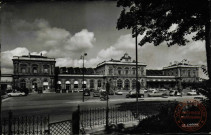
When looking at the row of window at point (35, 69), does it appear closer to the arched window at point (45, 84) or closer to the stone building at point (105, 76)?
the arched window at point (45, 84)

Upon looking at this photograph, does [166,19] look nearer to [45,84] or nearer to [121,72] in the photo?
[45,84]

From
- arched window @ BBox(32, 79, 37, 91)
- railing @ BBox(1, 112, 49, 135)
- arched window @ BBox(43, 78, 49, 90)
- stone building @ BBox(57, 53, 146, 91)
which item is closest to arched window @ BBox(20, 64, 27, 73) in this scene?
arched window @ BBox(32, 79, 37, 91)

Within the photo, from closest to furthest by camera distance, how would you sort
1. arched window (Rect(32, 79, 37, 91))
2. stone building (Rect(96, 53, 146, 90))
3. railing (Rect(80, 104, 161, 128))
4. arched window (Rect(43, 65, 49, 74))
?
railing (Rect(80, 104, 161, 128)), arched window (Rect(32, 79, 37, 91)), arched window (Rect(43, 65, 49, 74)), stone building (Rect(96, 53, 146, 90))

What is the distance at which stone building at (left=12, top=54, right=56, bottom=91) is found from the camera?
4809 centimetres

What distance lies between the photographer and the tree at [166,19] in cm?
1011

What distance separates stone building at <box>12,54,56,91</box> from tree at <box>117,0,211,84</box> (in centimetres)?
4308

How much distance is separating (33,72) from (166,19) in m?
46.2

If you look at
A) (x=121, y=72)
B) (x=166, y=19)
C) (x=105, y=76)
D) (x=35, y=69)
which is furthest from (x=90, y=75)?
(x=166, y=19)

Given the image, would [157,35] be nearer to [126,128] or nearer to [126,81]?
[126,128]

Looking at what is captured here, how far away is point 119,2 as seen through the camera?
10508 millimetres

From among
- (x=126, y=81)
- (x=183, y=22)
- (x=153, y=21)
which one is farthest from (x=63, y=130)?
(x=126, y=81)

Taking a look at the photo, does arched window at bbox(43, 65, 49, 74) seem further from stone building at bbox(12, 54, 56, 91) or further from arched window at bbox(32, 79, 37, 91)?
arched window at bbox(32, 79, 37, 91)

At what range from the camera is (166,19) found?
1180 cm

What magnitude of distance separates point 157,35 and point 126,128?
815cm
